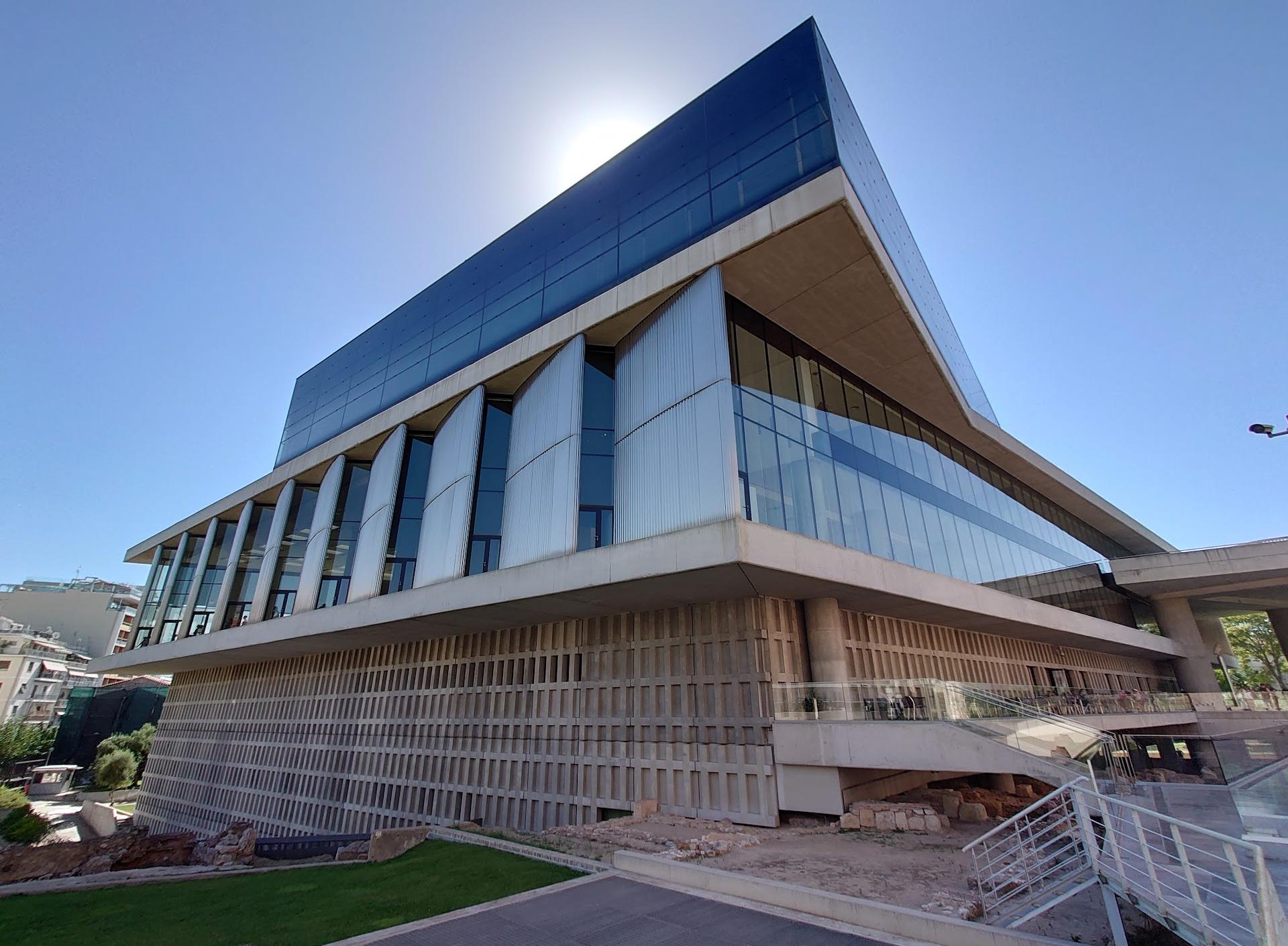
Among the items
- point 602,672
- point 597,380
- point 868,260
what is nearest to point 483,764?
point 602,672

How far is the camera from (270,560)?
31.5 m

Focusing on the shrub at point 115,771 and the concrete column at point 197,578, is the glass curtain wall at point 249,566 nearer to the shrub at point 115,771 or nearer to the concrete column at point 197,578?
the concrete column at point 197,578

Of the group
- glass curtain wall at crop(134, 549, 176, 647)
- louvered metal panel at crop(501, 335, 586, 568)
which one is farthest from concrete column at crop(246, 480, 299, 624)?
louvered metal panel at crop(501, 335, 586, 568)

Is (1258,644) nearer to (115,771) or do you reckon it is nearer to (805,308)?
(805,308)

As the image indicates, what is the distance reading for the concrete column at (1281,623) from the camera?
154 feet

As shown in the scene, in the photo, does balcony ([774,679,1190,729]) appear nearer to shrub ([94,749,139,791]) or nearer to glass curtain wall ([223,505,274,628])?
glass curtain wall ([223,505,274,628])

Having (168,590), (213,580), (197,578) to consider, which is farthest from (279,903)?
(168,590)

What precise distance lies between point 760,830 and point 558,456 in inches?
459

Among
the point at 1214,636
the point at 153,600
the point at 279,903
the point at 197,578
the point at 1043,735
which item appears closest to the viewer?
the point at 279,903

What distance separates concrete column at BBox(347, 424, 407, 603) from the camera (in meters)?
24.8

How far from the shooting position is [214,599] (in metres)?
36.4

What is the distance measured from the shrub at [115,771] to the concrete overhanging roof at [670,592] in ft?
138

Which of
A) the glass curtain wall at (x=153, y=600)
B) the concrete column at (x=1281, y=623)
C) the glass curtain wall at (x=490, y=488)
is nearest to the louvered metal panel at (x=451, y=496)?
the glass curtain wall at (x=490, y=488)

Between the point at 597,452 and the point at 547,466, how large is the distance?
6.27ft
